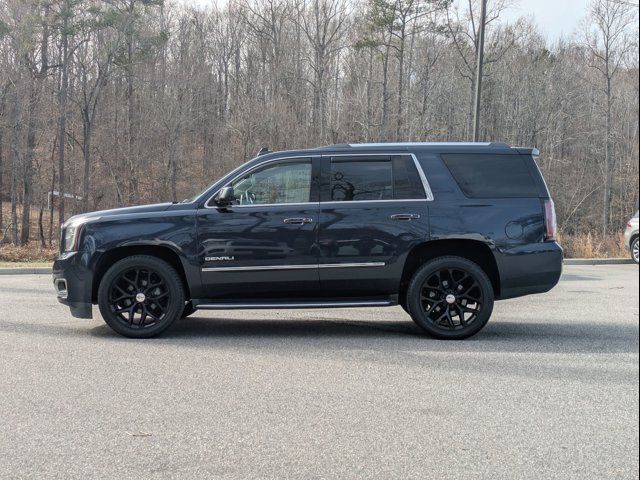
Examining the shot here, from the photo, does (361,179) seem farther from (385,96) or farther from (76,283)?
(385,96)

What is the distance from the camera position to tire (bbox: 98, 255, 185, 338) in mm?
6895

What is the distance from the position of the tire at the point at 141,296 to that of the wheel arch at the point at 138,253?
5.6 inches

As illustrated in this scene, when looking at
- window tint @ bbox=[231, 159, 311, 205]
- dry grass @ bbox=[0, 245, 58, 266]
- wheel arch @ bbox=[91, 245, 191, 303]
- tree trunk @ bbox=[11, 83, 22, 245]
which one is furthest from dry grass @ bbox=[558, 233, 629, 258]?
tree trunk @ bbox=[11, 83, 22, 245]

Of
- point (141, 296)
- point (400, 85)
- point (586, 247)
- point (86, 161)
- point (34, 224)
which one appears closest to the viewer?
point (141, 296)

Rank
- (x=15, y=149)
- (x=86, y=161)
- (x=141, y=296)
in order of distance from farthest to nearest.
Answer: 1. (x=86, y=161)
2. (x=15, y=149)
3. (x=141, y=296)

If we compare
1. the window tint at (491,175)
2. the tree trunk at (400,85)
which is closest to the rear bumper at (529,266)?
the window tint at (491,175)

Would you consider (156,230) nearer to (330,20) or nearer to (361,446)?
(361,446)

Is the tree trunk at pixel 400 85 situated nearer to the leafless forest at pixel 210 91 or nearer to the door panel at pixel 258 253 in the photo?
the leafless forest at pixel 210 91

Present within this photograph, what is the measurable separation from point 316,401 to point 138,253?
321 centimetres

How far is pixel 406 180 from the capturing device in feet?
23.2

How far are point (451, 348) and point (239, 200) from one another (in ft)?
9.11

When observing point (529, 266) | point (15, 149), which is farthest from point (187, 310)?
point (15, 149)

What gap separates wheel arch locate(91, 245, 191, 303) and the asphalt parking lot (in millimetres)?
585

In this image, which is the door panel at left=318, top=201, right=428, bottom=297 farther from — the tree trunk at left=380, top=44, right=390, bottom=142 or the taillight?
the tree trunk at left=380, top=44, right=390, bottom=142
